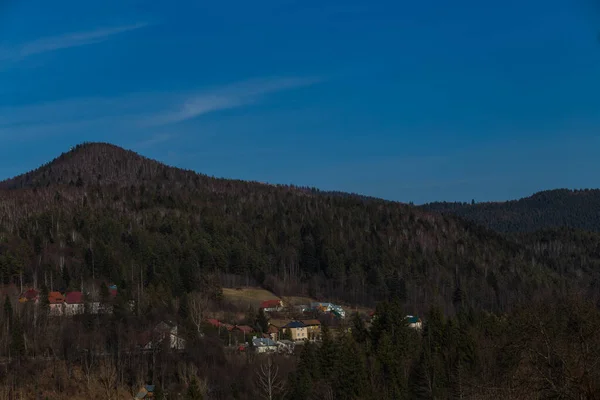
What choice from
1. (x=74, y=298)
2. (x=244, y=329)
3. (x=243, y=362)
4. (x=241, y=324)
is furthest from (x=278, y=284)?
(x=243, y=362)

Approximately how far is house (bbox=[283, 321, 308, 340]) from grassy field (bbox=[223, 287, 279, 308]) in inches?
437

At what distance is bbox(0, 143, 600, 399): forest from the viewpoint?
39.4 metres

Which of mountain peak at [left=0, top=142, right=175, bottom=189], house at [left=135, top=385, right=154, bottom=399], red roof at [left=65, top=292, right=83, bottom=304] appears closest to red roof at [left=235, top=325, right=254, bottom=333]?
red roof at [left=65, top=292, right=83, bottom=304]

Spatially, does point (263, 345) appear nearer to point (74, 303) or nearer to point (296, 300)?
point (74, 303)

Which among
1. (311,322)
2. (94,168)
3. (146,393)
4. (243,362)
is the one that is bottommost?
(146,393)

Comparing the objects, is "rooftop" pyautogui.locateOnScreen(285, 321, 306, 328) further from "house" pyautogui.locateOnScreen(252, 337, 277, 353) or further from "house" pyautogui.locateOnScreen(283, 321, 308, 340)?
Result: "house" pyautogui.locateOnScreen(252, 337, 277, 353)

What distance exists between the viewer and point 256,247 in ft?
359

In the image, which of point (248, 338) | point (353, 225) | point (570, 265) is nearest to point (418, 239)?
point (353, 225)

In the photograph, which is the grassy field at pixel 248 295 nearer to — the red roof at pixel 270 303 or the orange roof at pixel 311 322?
the red roof at pixel 270 303

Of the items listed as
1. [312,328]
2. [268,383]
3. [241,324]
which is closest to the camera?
[268,383]

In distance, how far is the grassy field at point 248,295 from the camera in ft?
272

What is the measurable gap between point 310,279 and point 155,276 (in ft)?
89.9

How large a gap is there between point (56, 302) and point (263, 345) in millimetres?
21156

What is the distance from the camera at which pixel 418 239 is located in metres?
127
